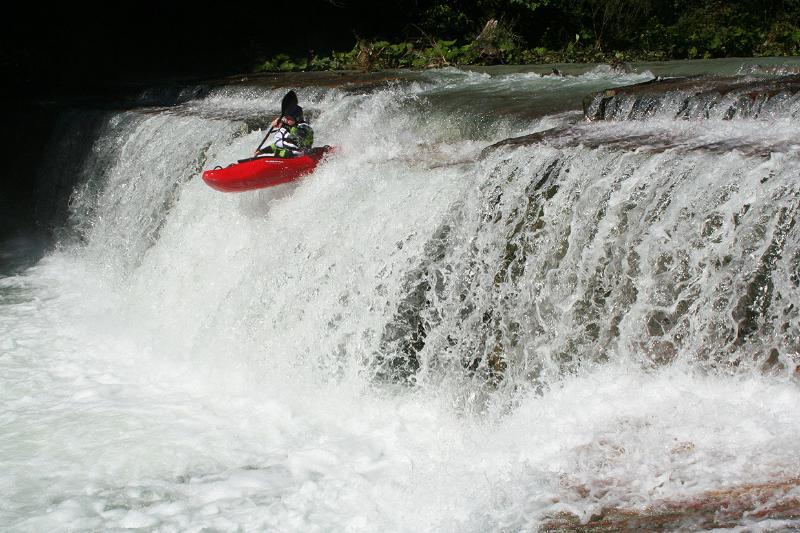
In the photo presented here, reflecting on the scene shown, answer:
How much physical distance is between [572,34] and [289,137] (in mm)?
9285

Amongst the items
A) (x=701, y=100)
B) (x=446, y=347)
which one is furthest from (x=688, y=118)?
(x=446, y=347)

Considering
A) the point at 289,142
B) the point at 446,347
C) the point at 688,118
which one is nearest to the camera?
the point at 446,347

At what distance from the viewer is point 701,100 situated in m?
5.29

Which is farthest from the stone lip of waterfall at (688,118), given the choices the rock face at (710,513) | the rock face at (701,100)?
the rock face at (710,513)

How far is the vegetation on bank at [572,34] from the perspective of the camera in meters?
11.5

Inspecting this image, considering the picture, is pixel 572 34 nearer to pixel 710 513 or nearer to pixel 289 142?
pixel 289 142

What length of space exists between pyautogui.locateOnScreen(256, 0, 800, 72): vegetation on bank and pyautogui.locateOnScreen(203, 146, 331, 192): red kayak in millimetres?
6003

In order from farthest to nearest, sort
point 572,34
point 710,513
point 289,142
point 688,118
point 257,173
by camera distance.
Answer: point 572,34
point 289,142
point 257,173
point 688,118
point 710,513

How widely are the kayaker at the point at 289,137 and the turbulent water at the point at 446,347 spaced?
0.83 feet

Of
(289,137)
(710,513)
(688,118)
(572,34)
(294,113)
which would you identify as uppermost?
(572,34)

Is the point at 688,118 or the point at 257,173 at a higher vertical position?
the point at 688,118

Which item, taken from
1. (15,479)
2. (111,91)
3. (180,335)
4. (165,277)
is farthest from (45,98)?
(15,479)

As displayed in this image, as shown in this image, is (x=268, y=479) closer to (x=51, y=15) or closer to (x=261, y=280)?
(x=261, y=280)

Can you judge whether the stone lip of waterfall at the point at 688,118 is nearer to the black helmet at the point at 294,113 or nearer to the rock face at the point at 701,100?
the rock face at the point at 701,100
